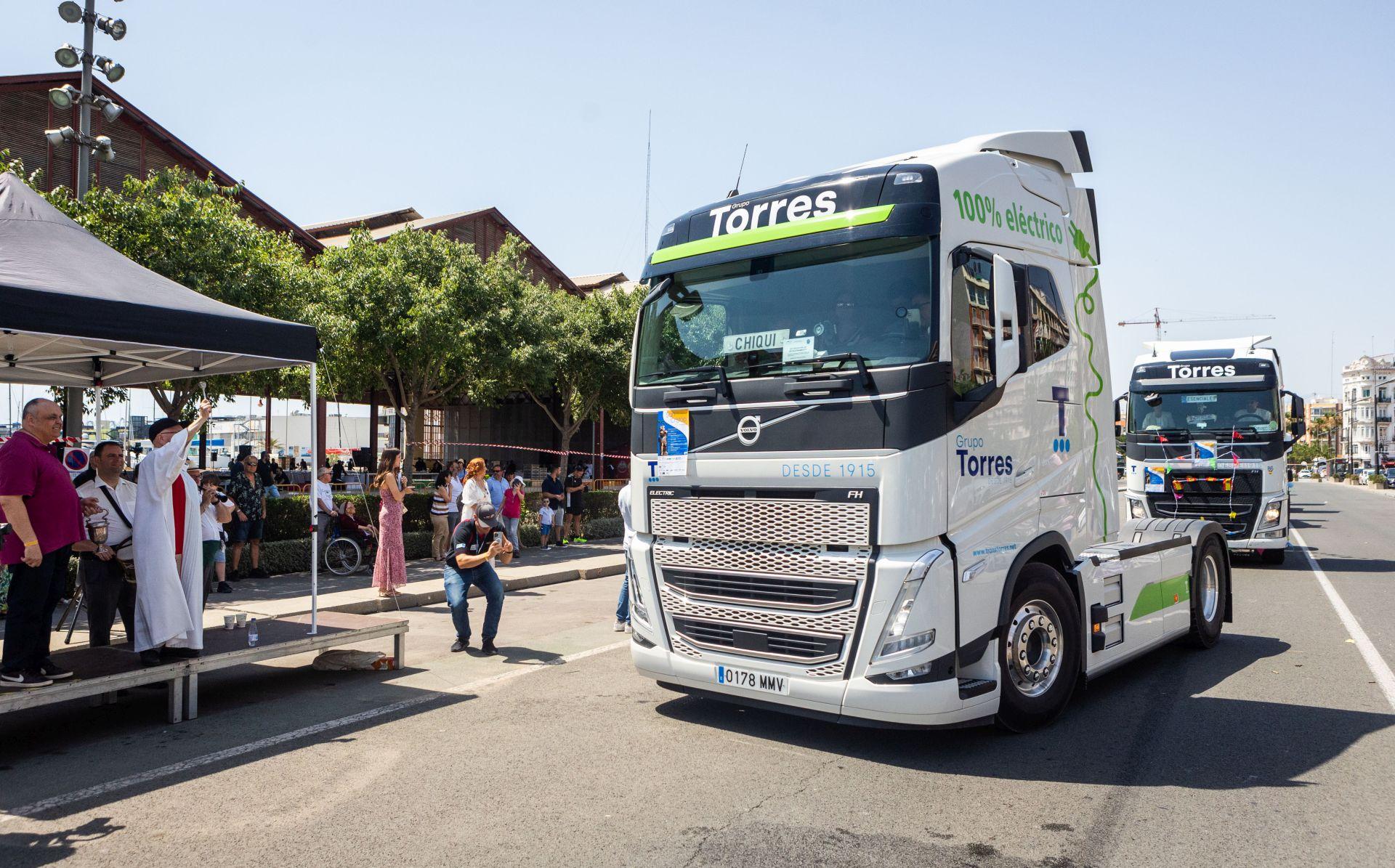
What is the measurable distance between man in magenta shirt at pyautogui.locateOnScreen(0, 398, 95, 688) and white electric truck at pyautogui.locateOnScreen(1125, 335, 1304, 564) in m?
13.6

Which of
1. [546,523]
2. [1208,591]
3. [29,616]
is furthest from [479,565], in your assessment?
[546,523]

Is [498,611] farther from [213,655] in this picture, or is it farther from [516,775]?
[516,775]

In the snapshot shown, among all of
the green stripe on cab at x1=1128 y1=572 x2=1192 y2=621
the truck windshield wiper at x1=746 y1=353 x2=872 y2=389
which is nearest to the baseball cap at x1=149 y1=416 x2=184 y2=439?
the truck windshield wiper at x1=746 y1=353 x2=872 y2=389

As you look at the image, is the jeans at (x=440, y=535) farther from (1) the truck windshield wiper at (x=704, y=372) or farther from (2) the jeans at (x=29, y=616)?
(1) the truck windshield wiper at (x=704, y=372)

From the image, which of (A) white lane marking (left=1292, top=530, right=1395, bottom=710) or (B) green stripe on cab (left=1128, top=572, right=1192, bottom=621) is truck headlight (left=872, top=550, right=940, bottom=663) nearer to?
(B) green stripe on cab (left=1128, top=572, right=1192, bottom=621)

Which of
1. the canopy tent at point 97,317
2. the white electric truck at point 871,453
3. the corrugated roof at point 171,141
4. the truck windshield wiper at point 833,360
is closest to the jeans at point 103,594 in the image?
the canopy tent at point 97,317

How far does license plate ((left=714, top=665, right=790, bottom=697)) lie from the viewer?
5539 mm

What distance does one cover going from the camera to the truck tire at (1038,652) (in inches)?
228

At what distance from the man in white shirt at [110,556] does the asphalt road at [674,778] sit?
68 centimetres

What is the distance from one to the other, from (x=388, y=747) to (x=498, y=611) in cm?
302

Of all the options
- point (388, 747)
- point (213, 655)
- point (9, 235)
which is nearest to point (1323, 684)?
point (388, 747)

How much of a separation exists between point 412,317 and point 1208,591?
17.9m

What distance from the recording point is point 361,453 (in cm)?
3844

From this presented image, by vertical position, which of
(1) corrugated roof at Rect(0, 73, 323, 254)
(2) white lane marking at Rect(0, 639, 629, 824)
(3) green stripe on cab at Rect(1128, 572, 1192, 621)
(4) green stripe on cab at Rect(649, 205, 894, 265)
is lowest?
(2) white lane marking at Rect(0, 639, 629, 824)
